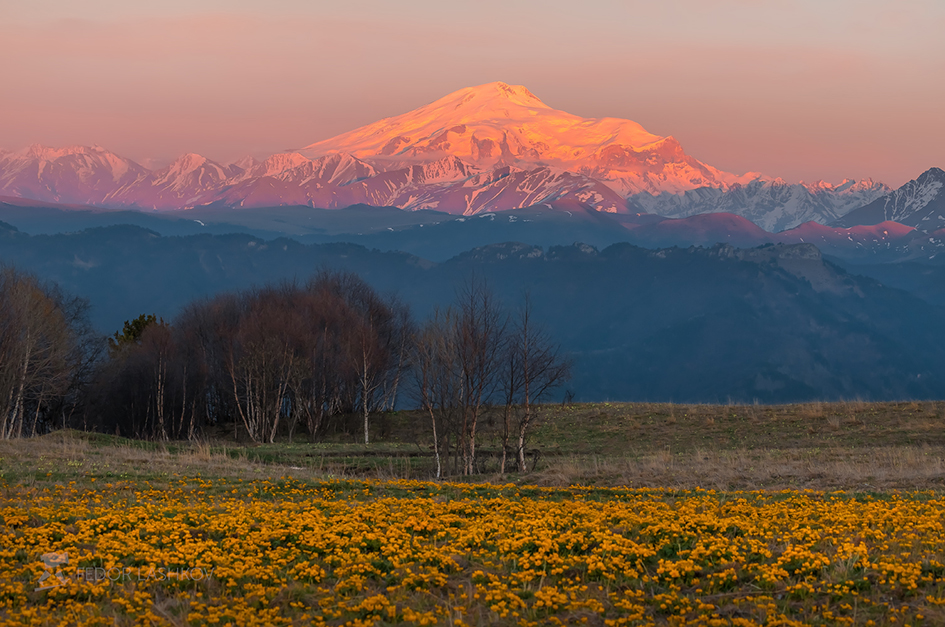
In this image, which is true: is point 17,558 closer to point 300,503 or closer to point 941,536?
point 300,503

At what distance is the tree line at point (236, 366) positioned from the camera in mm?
63534

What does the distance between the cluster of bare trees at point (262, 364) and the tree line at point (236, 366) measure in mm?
171

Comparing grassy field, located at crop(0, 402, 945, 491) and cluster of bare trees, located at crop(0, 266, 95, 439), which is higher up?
cluster of bare trees, located at crop(0, 266, 95, 439)

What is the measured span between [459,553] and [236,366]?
63845 mm

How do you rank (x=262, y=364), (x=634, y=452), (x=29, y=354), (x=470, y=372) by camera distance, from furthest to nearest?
1. (x=262, y=364)
2. (x=29, y=354)
3. (x=634, y=452)
4. (x=470, y=372)

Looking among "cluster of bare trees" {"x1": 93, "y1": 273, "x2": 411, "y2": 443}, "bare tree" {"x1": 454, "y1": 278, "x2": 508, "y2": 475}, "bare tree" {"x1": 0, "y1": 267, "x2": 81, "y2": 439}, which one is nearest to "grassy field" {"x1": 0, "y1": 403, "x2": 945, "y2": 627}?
"bare tree" {"x1": 454, "y1": 278, "x2": 508, "y2": 475}

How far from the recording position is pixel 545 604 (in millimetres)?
10508

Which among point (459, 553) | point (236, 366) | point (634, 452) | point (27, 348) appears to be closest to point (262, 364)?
point (236, 366)

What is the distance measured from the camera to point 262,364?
6538cm

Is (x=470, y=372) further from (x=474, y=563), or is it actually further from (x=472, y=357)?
(x=474, y=563)

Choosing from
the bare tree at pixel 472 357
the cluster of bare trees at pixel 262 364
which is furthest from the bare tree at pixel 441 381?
the cluster of bare trees at pixel 262 364

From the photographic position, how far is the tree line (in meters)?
63.5

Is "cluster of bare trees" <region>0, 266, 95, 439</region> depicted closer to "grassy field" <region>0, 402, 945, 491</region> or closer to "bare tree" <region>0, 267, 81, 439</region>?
"bare tree" <region>0, 267, 81, 439</region>

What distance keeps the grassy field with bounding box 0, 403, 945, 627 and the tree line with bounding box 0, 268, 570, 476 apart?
65.6ft
